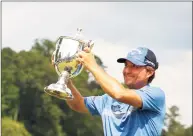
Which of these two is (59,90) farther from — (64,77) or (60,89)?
(64,77)

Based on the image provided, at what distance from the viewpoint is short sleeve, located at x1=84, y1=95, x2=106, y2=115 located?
552cm

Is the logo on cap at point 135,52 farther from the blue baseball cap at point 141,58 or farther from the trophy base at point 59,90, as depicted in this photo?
the trophy base at point 59,90

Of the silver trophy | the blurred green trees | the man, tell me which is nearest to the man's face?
the man

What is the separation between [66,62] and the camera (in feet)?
Answer: 17.4

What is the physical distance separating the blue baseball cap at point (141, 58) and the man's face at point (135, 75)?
30 millimetres

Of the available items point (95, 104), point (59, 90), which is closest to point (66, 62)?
point (59, 90)

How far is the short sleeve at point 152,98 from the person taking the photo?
16.7ft

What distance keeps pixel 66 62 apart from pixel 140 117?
578mm

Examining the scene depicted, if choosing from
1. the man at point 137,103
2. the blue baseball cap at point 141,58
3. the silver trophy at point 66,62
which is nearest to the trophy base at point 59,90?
the silver trophy at point 66,62

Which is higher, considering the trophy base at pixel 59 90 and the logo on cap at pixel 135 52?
the logo on cap at pixel 135 52

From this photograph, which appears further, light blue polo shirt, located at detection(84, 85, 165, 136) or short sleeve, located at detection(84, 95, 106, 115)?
short sleeve, located at detection(84, 95, 106, 115)

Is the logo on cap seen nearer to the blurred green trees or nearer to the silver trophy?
the silver trophy

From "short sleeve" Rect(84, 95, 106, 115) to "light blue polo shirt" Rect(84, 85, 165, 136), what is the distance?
9.1 inches

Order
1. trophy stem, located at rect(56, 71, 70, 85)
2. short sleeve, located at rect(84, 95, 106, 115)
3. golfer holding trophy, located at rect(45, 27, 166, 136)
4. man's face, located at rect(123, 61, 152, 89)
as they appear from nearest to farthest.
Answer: golfer holding trophy, located at rect(45, 27, 166, 136), man's face, located at rect(123, 61, 152, 89), trophy stem, located at rect(56, 71, 70, 85), short sleeve, located at rect(84, 95, 106, 115)
